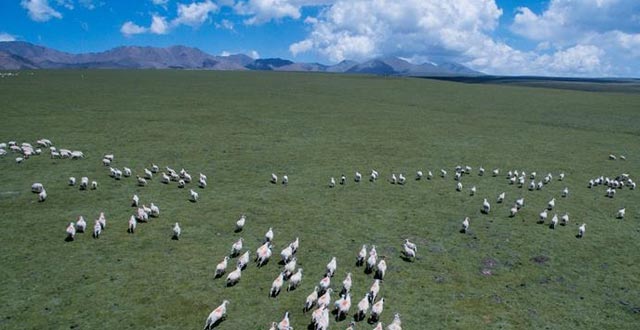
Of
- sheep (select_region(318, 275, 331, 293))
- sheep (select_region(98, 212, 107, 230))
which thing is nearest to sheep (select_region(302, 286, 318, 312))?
sheep (select_region(318, 275, 331, 293))

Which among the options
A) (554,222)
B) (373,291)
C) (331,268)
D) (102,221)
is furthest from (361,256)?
(102,221)

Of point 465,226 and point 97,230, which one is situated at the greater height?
point 97,230

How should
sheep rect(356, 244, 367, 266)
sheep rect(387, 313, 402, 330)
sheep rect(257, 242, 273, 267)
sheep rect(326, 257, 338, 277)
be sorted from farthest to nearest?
1. sheep rect(356, 244, 367, 266)
2. sheep rect(257, 242, 273, 267)
3. sheep rect(326, 257, 338, 277)
4. sheep rect(387, 313, 402, 330)

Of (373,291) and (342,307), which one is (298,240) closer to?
(373,291)

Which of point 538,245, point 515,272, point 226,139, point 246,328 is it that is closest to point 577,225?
point 538,245

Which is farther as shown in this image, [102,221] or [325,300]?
[102,221]

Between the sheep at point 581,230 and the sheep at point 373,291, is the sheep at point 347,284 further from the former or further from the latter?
the sheep at point 581,230

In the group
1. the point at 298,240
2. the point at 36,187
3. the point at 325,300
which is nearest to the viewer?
the point at 325,300

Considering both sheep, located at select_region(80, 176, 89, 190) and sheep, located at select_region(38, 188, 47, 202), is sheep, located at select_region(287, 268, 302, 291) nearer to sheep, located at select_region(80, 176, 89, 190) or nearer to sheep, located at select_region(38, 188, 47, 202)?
sheep, located at select_region(38, 188, 47, 202)
